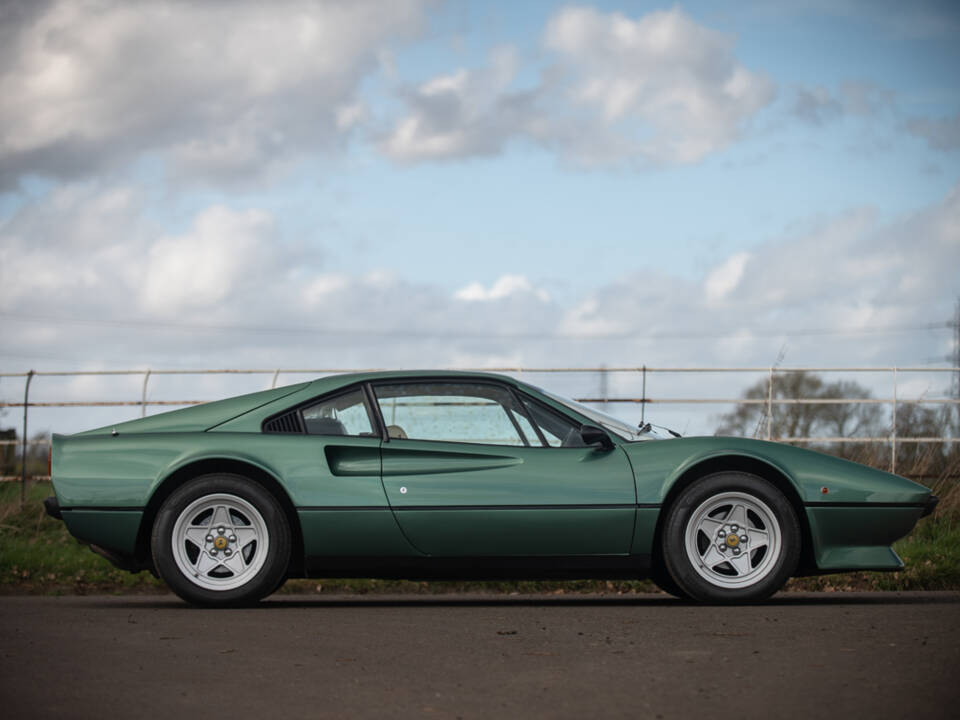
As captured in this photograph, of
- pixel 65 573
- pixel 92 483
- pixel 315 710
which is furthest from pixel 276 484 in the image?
pixel 65 573

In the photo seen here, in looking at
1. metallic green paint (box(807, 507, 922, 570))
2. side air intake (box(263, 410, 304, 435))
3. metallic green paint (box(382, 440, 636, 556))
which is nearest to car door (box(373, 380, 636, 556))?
metallic green paint (box(382, 440, 636, 556))

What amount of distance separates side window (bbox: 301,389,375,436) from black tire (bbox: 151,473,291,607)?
0.51 meters

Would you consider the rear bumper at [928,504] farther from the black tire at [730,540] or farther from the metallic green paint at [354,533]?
the metallic green paint at [354,533]

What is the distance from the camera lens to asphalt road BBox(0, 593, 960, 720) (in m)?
3.79

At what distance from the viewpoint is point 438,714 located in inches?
145

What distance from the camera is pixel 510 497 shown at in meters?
6.52

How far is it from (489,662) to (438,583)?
17.5 feet

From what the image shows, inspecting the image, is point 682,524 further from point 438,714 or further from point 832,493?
point 438,714

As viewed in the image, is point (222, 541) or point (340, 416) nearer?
point (222, 541)

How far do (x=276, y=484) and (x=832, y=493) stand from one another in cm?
312

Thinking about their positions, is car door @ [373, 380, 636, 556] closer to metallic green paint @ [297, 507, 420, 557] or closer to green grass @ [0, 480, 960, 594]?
metallic green paint @ [297, 507, 420, 557]

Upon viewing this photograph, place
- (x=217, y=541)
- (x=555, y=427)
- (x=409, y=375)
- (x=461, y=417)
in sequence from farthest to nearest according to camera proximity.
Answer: (x=461, y=417) → (x=409, y=375) → (x=555, y=427) → (x=217, y=541)

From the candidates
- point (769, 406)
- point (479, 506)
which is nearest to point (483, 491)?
point (479, 506)

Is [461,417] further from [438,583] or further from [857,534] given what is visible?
[438,583]
